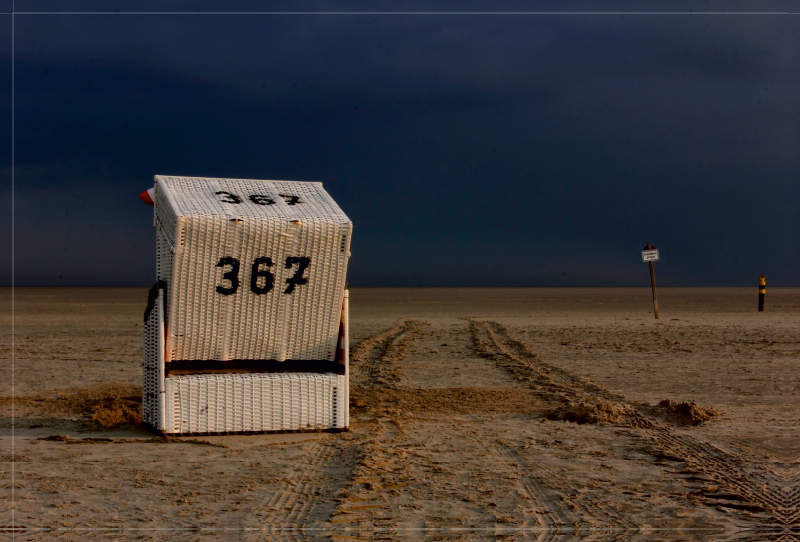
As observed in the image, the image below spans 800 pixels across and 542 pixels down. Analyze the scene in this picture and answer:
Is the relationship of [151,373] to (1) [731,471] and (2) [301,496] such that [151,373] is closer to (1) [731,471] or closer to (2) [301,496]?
(2) [301,496]

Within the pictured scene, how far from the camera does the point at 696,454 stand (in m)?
5.82

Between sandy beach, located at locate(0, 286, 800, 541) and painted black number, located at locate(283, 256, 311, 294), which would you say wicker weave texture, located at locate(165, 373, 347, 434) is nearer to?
sandy beach, located at locate(0, 286, 800, 541)

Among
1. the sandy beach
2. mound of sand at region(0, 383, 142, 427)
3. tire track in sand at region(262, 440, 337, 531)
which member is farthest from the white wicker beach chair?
tire track in sand at region(262, 440, 337, 531)

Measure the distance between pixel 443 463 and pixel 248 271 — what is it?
2.52 m

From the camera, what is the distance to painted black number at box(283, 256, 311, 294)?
6.45 meters

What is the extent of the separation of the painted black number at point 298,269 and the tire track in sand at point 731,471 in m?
3.57

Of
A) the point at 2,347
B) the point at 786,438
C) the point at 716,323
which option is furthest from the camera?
the point at 716,323

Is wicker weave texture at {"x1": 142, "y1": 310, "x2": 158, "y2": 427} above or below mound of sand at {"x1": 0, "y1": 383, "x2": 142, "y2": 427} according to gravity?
above

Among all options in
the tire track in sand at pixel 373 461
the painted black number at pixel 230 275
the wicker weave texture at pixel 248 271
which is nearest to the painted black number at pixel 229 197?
the wicker weave texture at pixel 248 271

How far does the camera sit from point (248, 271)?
6387 mm

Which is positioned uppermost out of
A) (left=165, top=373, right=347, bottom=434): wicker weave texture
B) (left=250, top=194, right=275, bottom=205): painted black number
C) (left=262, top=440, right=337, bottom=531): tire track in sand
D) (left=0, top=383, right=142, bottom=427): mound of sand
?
(left=250, top=194, right=275, bottom=205): painted black number

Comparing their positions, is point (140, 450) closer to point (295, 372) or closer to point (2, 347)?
point (295, 372)

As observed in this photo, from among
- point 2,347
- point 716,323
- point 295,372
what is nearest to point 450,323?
point 716,323

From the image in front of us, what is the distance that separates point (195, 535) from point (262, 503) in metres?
0.63
